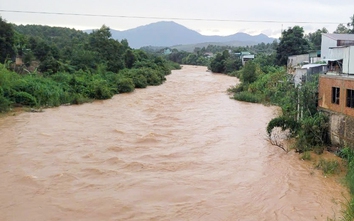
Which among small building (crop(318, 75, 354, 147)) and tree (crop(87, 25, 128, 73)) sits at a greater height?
tree (crop(87, 25, 128, 73))

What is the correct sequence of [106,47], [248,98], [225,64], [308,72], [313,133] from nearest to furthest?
[313,133] → [308,72] → [248,98] → [106,47] → [225,64]

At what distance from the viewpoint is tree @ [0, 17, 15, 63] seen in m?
22.0

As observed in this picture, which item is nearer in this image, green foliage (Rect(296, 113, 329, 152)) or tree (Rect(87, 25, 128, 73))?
→ green foliage (Rect(296, 113, 329, 152))

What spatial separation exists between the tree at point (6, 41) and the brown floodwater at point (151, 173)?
8404 millimetres

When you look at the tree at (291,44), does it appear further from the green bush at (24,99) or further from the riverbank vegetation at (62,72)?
the green bush at (24,99)

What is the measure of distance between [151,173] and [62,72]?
16.8 m

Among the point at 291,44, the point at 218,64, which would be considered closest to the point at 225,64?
the point at 218,64

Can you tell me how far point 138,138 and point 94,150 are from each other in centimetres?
202

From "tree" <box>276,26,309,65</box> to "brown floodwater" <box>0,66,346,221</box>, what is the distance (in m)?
18.9

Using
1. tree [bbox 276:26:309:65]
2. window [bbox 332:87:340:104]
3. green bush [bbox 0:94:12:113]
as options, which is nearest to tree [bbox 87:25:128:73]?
tree [bbox 276:26:309:65]

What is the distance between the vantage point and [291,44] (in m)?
32.7

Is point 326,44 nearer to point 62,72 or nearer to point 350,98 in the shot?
point 350,98

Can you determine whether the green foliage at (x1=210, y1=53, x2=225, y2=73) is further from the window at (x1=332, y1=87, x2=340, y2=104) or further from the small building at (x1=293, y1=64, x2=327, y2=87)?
the window at (x1=332, y1=87, x2=340, y2=104)

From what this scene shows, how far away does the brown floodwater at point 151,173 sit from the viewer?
7078 millimetres
